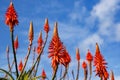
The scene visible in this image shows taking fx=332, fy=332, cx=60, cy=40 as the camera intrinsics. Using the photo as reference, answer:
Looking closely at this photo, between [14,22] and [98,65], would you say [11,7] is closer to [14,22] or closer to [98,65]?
[14,22]

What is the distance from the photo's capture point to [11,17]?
47.5 ft

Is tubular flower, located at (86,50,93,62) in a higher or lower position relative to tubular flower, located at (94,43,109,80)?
higher

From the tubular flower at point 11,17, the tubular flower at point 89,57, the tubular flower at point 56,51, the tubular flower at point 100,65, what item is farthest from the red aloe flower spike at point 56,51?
the tubular flower at point 89,57

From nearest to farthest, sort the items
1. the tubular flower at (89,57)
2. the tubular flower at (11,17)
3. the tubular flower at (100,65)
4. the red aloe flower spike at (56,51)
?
1. the red aloe flower spike at (56,51)
2. the tubular flower at (100,65)
3. the tubular flower at (11,17)
4. the tubular flower at (89,57)

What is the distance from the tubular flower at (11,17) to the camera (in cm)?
1435

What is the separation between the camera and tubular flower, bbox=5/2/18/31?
14352 mm

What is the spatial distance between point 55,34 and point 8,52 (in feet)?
31.9

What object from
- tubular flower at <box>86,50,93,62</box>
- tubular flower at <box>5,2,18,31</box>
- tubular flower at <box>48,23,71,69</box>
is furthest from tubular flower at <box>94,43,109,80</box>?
tubular flower at <box>86,50,93,62</box>

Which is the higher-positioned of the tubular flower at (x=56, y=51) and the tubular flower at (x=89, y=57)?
the tubular flower at (x=89, y=57)

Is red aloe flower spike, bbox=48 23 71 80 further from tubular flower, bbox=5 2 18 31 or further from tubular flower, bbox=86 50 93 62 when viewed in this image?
tubular flower, bbox=86 50 93 62

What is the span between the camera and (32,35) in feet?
50.0

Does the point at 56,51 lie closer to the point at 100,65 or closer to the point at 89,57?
the point at 100,65

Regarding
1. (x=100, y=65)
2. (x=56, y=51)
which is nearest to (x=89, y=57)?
(x=100, y=65)

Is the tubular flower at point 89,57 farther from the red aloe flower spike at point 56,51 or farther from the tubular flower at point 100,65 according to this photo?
the red aloe flower spike at point 56,51
